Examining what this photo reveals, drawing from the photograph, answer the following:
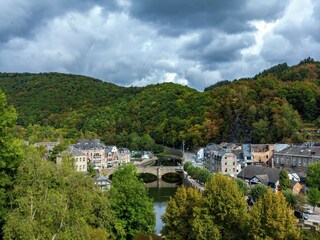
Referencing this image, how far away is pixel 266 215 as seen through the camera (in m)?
20.9

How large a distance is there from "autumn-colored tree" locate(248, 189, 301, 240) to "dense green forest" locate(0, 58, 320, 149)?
56809 mm

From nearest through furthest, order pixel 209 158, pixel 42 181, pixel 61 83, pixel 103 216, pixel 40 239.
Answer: pixel 40 239, pixel 42 181, pixel 103 216, pixel 209 158, pixel 61 83

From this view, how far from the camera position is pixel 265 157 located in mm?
69938

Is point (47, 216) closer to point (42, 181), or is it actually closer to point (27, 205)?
point (27, 205)

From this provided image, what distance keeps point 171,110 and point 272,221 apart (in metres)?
122

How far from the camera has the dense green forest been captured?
290 ft

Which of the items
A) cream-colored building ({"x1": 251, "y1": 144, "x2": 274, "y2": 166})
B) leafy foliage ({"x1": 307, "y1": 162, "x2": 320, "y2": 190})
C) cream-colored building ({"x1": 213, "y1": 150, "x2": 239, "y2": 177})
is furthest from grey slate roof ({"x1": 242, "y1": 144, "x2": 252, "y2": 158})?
leafy foliage ({"x1": 307, "y1": 162, "x2": 320, "y2": 190})

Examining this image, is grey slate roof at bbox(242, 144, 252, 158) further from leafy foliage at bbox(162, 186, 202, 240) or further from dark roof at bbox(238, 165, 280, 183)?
leafy foliage at bbox(162, 186, 202, 240)

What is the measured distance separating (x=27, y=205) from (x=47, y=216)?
1351mm

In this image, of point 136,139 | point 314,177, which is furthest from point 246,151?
point 136,139

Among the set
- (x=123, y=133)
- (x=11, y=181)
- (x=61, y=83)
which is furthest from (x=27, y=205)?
(x=61, y=83)

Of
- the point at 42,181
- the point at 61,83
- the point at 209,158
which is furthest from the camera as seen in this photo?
the point at 61,83

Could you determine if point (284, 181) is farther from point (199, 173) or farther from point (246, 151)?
point (246, 151)

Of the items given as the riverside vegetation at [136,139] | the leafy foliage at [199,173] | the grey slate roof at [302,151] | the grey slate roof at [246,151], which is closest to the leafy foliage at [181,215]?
the riverside vegetation at [136,139]
